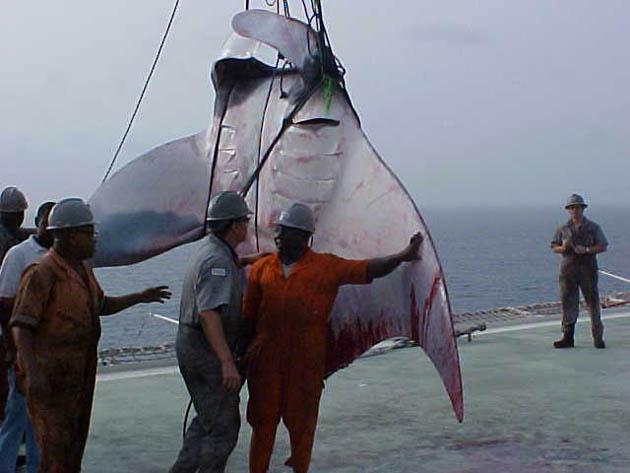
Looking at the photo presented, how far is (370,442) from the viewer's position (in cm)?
673

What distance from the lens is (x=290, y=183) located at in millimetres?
5793

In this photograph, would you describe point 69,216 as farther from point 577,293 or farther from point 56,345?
point 577,293

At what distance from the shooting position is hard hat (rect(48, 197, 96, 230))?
4.91 meters

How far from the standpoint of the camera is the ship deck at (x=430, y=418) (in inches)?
249

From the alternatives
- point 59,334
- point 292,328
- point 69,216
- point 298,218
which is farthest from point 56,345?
point 298,218

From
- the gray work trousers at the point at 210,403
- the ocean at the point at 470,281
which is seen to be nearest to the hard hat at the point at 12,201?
the gray work trousers at the point at 210,403

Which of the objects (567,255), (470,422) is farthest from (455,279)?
(470,422)

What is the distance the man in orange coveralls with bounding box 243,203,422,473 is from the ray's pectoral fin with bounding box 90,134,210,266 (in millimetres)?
676

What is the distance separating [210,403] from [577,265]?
6.48 meters

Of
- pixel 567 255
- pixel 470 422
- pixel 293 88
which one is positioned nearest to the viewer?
pixel 293 88

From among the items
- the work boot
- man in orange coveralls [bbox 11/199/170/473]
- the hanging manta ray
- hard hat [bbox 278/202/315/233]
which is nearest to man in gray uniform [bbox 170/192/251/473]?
hard hat [bbox 278/202/315/233]

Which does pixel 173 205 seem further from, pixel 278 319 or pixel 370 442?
pixel 370 442

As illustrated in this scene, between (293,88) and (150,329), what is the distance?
26809 mm

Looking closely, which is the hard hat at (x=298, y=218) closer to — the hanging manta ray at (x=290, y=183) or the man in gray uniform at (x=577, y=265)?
the hanging manta ray at (x=290, y=183)
